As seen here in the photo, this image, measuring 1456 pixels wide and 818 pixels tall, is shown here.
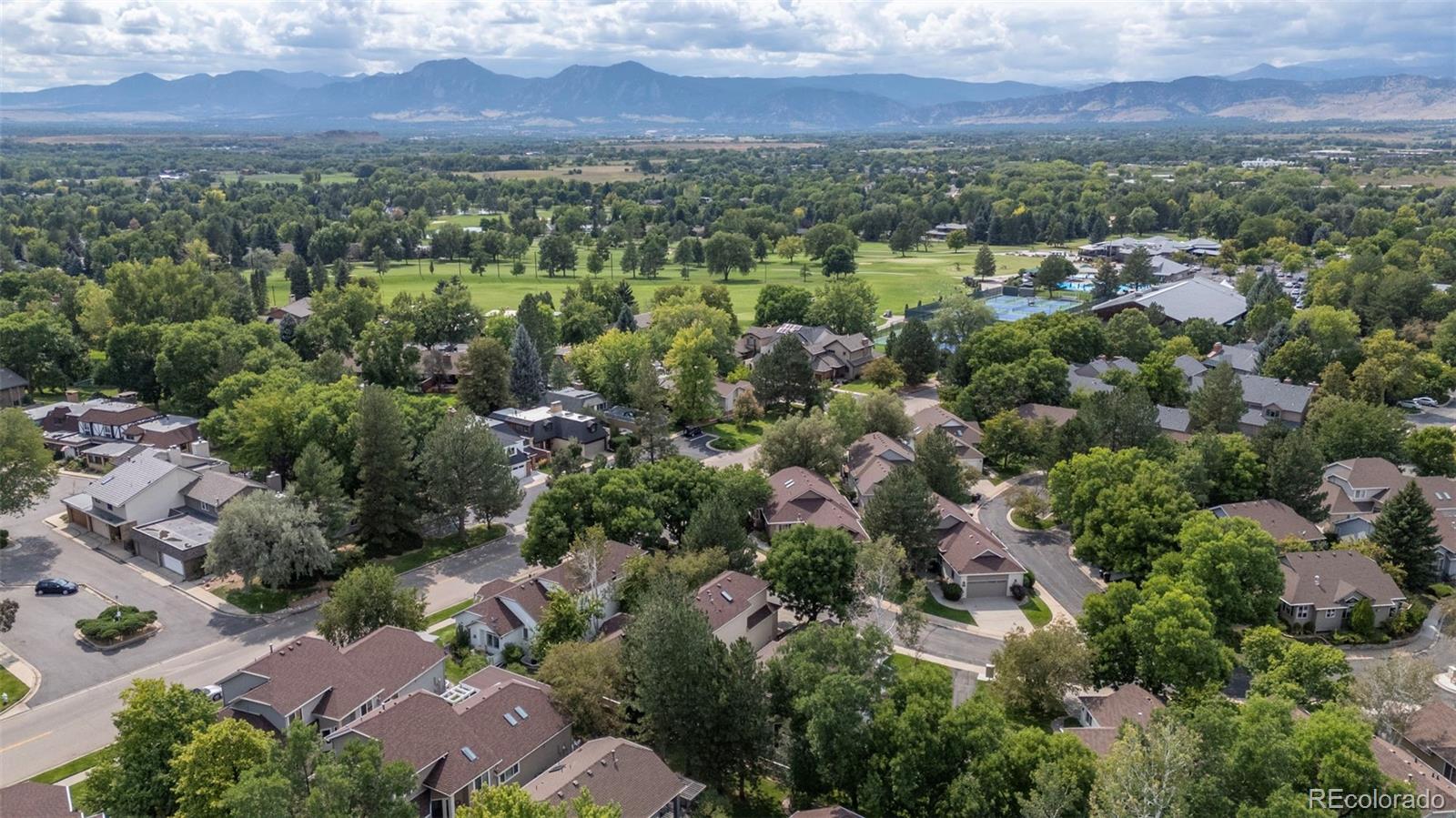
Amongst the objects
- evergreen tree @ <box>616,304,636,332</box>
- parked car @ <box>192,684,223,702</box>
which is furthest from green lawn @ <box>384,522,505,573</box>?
evergreen tree @ <box>616,304,636,332</box>

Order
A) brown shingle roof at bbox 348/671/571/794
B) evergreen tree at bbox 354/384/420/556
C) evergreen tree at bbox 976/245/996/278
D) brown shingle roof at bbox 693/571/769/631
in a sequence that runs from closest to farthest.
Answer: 1. brown shingle roof at bbox 348/671/571/794
2. brown shingle roof at bbox 693/571/769/631
3. evergreen tree at bbox 354/384/420/556
4. evergreen tree at bbox 976/245/996/278

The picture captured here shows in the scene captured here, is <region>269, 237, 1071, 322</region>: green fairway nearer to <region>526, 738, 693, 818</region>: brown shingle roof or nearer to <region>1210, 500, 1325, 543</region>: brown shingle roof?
<region>1210, 500, 1325, 543</region>: brown shingle roof

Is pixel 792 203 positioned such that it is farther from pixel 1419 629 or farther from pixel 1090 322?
pixel 1419 629

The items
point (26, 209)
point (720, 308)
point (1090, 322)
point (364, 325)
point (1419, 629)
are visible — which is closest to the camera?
Answer: point (1419, 629)

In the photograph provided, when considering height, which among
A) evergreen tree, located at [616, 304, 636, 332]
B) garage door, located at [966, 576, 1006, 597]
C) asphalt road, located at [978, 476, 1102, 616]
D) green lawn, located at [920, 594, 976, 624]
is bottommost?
green lawn, located at [920, 594, 976, 624]

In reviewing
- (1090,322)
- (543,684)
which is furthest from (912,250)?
(543,684)

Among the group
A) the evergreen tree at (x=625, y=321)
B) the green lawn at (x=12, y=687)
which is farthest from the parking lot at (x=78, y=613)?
the evergreen tree at (x=625, y=321)

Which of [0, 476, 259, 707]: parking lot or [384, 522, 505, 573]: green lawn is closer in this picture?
[0, 476, 259, 707]: parking lot
